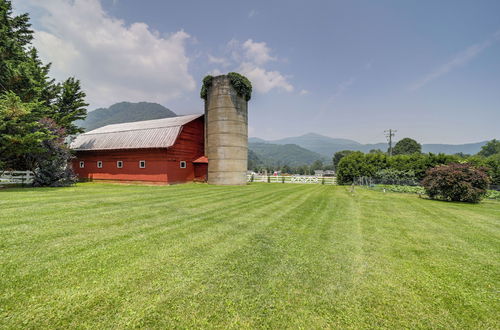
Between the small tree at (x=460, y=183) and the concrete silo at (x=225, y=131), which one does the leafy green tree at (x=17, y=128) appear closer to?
the concrete silo at (x=225, y=131)

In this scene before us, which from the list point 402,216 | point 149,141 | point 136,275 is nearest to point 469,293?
point 136,275

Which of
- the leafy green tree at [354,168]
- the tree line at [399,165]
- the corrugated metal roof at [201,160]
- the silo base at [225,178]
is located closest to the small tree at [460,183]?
A: the tree line at [399,165]

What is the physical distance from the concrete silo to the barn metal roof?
9.99ft

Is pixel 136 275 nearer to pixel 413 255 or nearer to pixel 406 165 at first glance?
pixel 413 255

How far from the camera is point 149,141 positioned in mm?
21094

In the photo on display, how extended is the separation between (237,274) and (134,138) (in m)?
22.5

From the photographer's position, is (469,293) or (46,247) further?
(46,247)

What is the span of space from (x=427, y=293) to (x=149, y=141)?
877 inches

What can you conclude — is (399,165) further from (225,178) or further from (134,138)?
(134,138)

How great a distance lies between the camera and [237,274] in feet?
12.7

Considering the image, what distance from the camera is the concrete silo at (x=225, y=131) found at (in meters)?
21.6

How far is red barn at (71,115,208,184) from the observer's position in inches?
814

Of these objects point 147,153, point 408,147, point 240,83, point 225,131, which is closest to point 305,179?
point 225,131

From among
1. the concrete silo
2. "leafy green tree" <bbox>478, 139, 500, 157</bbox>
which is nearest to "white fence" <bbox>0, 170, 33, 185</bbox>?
the concrete silo
